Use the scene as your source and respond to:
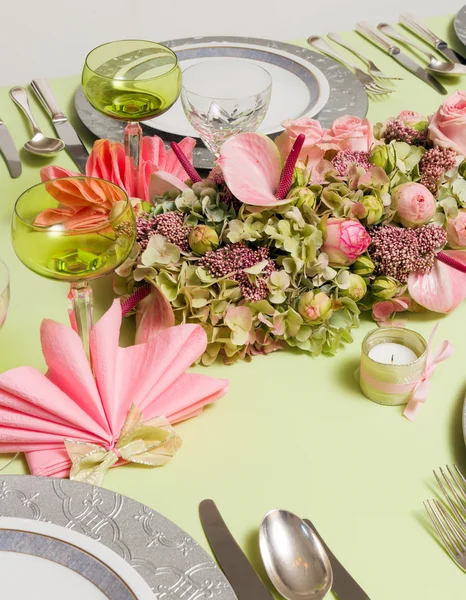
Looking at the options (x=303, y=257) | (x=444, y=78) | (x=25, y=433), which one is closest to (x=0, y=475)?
(x=25, y=433)

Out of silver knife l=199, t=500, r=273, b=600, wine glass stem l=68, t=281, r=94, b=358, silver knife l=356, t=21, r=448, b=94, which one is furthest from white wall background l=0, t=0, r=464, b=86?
silver knife l=199, t=500, r=273, b=600

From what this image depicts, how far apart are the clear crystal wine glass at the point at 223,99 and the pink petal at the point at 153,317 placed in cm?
27

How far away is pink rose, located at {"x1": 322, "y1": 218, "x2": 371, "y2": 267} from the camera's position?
903 millimetres

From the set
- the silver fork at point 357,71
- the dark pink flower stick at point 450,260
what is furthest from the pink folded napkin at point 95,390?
the silver fork at point 357,71

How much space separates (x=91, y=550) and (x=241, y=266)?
14.2 inches

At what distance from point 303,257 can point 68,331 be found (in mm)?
269

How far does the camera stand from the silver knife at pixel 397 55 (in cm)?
147

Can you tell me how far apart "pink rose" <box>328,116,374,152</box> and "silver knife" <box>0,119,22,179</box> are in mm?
493

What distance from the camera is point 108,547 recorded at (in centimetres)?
67

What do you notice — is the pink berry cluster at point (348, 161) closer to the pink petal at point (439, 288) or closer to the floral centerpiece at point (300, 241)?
the floral centerpiece at point (300, 241)

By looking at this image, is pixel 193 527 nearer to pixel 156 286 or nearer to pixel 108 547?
pixel 108 547

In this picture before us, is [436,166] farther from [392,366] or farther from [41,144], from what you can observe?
[41,144]

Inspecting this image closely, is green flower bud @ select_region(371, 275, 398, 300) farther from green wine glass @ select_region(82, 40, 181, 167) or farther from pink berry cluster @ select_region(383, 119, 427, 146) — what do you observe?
green wine glass @ select_region(82, 40, 181, 167)

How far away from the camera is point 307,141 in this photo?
99 cm
